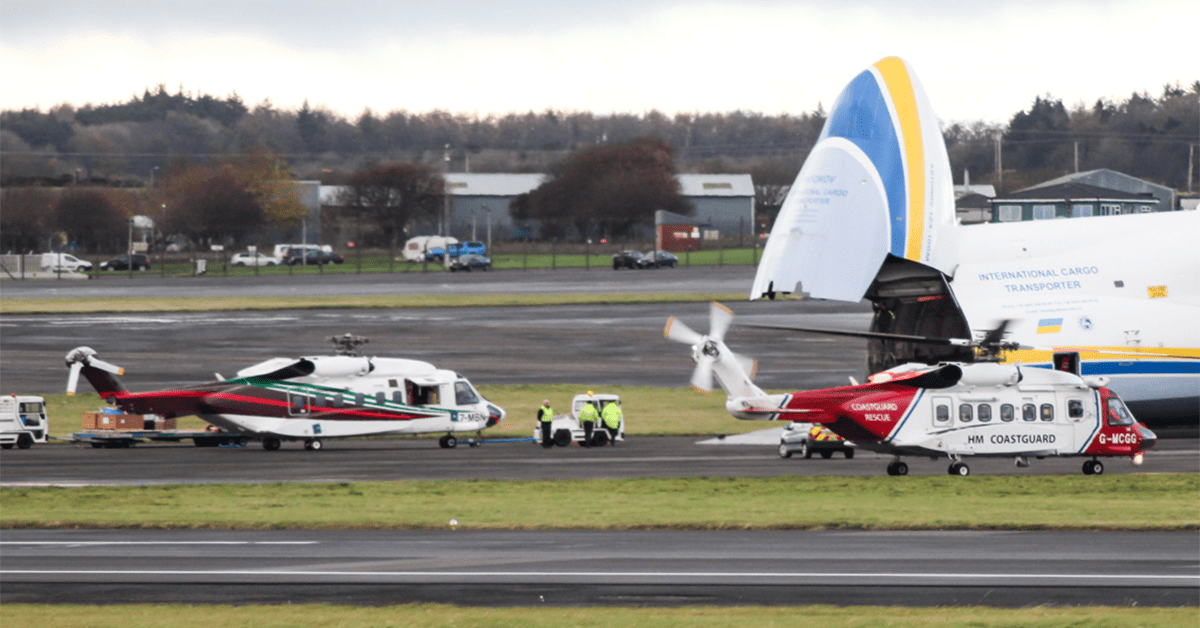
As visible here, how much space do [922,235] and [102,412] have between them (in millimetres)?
22448

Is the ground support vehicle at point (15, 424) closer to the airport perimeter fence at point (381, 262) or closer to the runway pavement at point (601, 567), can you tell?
the runway pavement at point (601, 567)

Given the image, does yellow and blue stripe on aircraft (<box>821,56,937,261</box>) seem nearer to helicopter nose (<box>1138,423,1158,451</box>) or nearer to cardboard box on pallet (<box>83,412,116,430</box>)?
helicopter nose (<box>1138,423,1158,451</box>)

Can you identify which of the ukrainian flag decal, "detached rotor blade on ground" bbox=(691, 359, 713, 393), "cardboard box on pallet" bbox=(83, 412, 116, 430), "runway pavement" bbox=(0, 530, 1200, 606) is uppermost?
the ukrainian flag decal

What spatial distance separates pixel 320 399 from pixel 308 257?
85.9 metres

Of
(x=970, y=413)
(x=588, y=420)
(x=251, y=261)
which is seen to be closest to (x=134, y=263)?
(x=251, y=261)

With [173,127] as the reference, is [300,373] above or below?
below

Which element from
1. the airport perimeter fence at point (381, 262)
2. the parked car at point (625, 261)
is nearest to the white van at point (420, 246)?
the airport perimeter fence at point (381, 262)

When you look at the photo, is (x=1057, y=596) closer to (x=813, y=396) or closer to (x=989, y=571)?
(x=989, y=571)

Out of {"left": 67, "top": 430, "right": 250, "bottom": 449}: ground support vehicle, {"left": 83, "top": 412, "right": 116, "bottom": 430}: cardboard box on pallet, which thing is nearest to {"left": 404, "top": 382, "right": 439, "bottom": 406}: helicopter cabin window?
{"left": 67, "top": 430, "right": 250, "bottom": 449}: ground support vehicle

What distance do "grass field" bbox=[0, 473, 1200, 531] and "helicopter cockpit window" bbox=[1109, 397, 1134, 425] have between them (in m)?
1.28

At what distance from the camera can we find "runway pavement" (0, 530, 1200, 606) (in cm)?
1595

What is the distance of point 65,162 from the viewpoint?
168000mm

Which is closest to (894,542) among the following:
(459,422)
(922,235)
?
(922,235)

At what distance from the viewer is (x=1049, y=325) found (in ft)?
94.3
